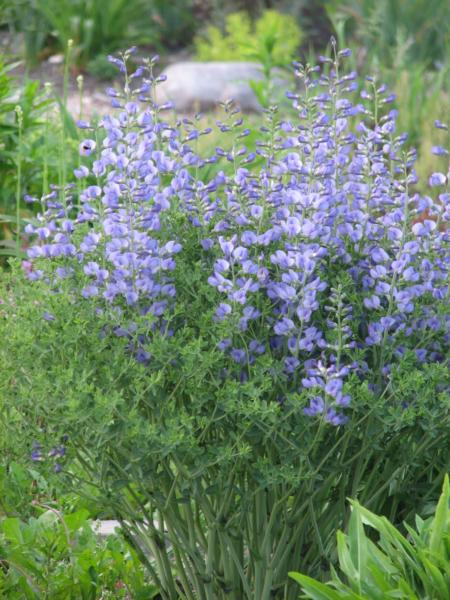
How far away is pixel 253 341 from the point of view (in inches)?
87.4

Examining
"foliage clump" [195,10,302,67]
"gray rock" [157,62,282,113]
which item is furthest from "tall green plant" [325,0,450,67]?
"gray rock" [157,62,282,113]

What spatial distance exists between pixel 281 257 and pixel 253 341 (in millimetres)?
200

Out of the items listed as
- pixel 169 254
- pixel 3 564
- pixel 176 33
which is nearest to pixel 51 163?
pixel 3 564

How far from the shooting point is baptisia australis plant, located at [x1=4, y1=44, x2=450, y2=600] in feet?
6.93

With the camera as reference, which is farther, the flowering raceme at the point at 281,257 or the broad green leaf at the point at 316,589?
the flowering raceme at the point at 281,257

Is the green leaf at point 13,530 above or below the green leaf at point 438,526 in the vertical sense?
below

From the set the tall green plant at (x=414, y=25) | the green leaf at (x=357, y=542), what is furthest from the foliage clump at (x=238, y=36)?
the green leaf at (x=357, y=542)

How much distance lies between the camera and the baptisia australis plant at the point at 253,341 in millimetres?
2113

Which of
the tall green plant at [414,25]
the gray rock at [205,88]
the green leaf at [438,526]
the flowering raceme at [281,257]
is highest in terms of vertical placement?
the flowering raceme at [281,257]

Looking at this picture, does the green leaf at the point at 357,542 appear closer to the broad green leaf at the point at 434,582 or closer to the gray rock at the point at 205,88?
the broad green leaf at the point at 434,582

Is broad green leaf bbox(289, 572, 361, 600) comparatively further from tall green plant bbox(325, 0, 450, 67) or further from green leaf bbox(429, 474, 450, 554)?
tall green plant bbox(325, 0, 450, 67)

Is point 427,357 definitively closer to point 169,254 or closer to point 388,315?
point 388,315

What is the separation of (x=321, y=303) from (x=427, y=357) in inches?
11.0

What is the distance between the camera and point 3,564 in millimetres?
2898
